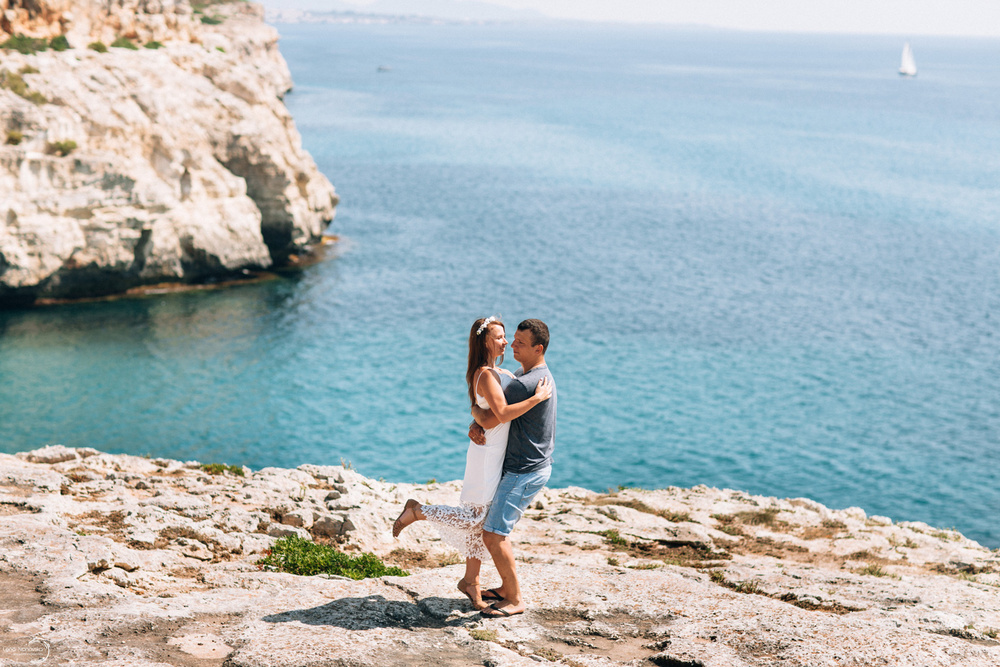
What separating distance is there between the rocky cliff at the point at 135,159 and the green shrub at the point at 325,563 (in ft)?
114

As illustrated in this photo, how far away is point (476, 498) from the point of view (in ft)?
30.9

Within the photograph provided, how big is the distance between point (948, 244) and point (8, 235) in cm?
5994

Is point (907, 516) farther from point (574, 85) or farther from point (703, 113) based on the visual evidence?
point (574, 85)

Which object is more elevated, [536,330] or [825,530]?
[536,330]

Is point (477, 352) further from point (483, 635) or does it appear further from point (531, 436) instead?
point (483, 635)

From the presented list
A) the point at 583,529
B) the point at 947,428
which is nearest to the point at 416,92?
the point at 947,428

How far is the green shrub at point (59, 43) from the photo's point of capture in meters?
44.9

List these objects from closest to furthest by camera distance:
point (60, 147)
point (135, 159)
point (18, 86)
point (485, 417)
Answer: point (485, 417)
point (60, 147)
point (18, 86)
point (135, 159)

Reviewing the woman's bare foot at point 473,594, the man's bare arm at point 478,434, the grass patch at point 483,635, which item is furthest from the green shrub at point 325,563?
the man's bare arm at point 478,434

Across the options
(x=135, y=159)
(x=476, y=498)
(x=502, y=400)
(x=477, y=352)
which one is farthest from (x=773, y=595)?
(x=135, y=159)

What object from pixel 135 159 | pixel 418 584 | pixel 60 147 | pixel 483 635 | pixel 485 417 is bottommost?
pixel 418 584

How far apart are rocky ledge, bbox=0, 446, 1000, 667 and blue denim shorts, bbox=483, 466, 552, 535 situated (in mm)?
1148

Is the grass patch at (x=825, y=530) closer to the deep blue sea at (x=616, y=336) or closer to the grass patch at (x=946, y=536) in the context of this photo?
the grass patch at (x=946, y=536)

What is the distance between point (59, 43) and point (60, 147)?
8.32 meters
